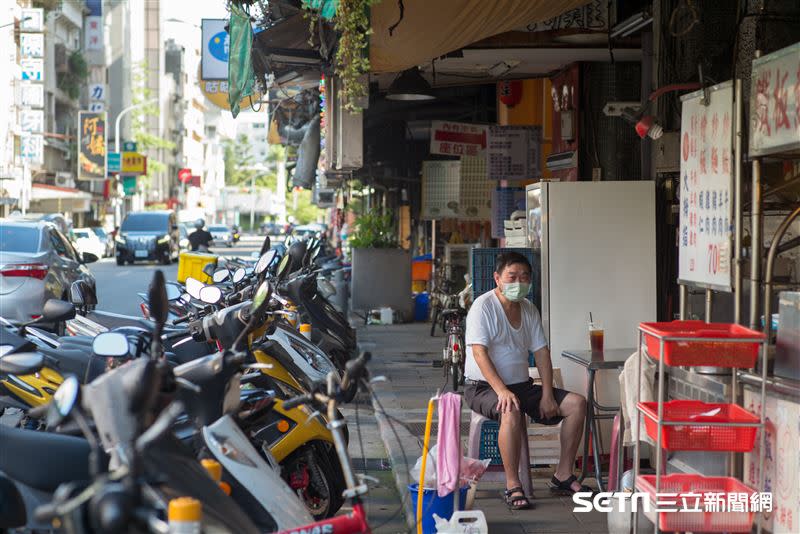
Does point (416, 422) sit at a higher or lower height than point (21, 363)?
lower

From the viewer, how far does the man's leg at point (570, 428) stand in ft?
22.8

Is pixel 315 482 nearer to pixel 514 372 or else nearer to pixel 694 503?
pixel 514 372

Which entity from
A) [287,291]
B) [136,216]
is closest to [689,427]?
[287,291]

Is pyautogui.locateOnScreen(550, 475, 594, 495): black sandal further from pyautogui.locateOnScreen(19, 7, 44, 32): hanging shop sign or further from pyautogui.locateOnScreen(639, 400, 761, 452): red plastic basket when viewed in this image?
pyautogui.locateOnScreen(19, 7, 44, 32): hanging shop sign

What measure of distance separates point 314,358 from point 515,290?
2.08 metres

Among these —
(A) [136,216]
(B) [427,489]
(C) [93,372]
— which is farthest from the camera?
Answer: (A) [136,216]

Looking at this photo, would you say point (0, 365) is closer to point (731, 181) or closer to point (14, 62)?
point (731, 181)

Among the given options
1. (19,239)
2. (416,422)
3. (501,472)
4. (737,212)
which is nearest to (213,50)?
(19,239)

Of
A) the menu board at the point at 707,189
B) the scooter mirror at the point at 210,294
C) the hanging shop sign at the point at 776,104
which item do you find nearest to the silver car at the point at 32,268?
Answer: the scooter mirror at the point at 210,294

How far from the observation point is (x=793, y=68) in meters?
4.89

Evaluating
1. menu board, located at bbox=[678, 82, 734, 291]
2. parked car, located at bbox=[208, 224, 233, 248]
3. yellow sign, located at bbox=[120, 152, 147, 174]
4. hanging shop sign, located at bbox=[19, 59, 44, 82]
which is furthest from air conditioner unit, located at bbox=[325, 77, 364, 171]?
yellow sign, located at bbox=[120, 152, 147, 174]

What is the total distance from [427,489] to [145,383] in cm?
250

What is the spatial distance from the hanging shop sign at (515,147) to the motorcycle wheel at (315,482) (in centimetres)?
850

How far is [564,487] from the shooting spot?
705 centimetres
